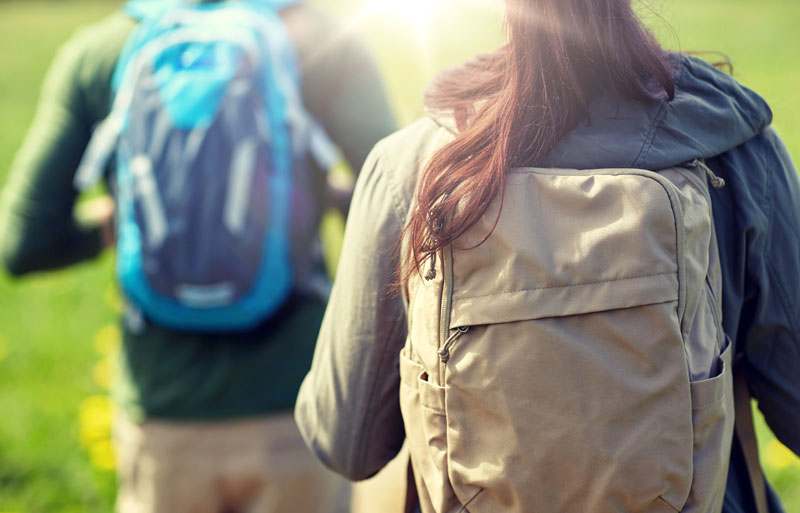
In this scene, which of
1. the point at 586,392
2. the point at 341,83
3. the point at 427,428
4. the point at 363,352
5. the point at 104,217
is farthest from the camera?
the point at 104,217

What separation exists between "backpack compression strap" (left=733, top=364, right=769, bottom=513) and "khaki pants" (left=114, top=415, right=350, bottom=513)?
41.7 inches

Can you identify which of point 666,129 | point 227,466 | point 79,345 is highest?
point 666,129

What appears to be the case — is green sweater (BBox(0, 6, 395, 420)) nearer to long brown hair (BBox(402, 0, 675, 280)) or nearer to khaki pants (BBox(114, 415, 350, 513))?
khaki pants (BBox(114, 415, 350, 513))

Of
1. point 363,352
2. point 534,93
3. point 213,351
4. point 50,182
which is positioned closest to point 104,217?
point 50,182

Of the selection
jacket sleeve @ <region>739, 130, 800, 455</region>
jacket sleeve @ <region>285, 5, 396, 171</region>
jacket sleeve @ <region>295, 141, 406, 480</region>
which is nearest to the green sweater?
jacket sleeve @ <region>285, 5, 396, 171</region>

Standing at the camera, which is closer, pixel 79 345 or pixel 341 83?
pixel 341 83

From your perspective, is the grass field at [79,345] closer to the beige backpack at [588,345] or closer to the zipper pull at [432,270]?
the beige backpack at [588,345]

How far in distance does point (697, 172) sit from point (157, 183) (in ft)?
3.93

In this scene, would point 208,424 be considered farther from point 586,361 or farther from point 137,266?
point 586,361

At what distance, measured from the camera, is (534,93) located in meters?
1.44

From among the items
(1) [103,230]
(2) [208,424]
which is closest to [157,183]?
(1) [103,230]

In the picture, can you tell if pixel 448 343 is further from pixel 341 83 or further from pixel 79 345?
pixel 79 345

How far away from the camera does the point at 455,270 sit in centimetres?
144

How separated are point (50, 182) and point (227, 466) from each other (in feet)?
2.58
